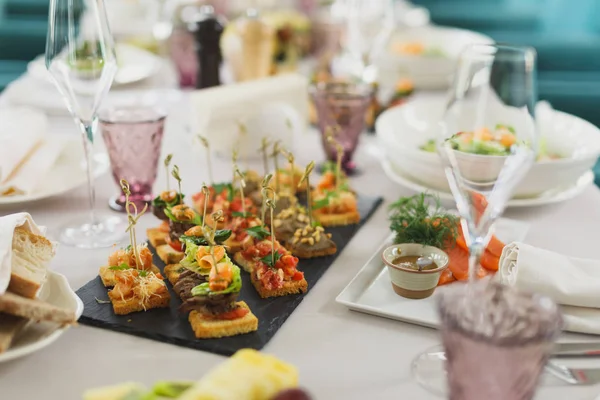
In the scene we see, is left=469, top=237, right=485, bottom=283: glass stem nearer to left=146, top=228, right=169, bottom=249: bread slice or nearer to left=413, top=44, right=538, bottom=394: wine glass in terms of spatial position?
left=413, top=44, right=538, bottom=394: wine glass

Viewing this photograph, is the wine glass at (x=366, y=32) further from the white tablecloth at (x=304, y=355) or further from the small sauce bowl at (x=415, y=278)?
the small sauce bowl at (x=415, y=278)

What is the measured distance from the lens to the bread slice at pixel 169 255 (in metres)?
1.10

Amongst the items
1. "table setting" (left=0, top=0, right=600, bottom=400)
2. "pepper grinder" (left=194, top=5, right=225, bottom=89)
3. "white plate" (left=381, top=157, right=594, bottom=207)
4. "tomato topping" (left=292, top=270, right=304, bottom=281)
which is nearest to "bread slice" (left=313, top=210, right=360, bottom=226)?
"table setting" (left=0, top=0, right=600, bottom=400)

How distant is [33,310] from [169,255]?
29 cm

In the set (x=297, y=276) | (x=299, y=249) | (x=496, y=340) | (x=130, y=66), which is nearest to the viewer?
(x=496, y=340)

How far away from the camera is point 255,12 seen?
2043 mm

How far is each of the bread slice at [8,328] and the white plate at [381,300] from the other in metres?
0.40

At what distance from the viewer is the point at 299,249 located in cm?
116

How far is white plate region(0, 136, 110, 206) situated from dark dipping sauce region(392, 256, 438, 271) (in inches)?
26.4

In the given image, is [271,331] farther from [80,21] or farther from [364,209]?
[80,21]

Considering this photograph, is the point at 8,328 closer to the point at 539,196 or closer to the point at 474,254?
the point at 474,254

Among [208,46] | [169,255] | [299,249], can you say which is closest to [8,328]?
[169,255]

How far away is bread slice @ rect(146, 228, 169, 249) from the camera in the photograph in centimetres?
117

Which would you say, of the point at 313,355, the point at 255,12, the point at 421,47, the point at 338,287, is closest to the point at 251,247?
the point at 338,287
